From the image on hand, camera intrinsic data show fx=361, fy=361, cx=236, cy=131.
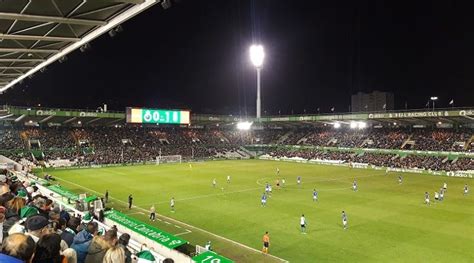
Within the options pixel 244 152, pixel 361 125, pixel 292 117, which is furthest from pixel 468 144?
pixel 244 152

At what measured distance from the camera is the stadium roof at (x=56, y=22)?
8.55m

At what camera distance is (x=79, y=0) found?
8.42 meters

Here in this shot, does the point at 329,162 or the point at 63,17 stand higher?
the point at 63,17

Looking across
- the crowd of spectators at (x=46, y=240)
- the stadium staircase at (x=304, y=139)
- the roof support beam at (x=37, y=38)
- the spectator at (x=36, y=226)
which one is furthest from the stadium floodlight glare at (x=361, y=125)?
the spectator at (x=36, y=226)

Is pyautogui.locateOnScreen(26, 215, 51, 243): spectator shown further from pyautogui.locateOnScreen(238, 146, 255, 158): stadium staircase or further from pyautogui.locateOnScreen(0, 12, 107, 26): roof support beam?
pyautogui.locateOnScreen(238, 146, 255, 158): stadium staircase

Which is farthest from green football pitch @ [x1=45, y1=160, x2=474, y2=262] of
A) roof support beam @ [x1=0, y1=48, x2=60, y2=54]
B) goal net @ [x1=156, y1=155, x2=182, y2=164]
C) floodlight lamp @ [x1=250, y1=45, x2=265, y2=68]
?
floodlight lamp @ [x1=250, y1=45, x2=265, y2=68]

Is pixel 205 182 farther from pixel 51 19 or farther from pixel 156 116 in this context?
pixel 51 19

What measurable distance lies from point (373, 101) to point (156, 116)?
246 ft

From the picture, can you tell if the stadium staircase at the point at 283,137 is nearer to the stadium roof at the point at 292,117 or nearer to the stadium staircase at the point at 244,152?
the stadium roof at the point at 292,117

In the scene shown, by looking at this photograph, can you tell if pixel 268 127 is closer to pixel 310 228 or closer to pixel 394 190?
pixel 394 190

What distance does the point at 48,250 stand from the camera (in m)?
4.46

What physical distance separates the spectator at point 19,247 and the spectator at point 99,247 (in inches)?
73.0

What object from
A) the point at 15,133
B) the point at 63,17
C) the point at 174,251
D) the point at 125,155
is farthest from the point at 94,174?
the point at 63,17

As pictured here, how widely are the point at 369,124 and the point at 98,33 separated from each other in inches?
2985
